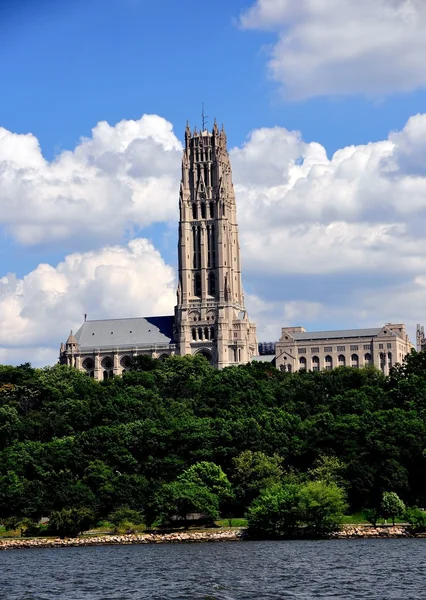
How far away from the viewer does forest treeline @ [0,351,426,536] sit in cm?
10475

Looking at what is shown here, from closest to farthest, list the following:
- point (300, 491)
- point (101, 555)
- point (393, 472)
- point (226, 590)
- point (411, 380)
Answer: point (226, 590) → point (101, 555) → point (300, 491) → point (393, 472) → point (411, 380)

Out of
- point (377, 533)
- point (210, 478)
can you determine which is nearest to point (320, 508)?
point (377, 533)

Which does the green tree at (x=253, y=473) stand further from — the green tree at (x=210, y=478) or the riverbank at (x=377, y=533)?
the riverbank at (x=377, y=533)

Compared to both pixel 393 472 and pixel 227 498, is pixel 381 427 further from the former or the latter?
pixel 227 498

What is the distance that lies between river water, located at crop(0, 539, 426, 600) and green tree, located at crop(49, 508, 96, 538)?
866 centimetres

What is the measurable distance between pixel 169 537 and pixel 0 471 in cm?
2378

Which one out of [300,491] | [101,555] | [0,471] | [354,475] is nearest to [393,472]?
[354,475]

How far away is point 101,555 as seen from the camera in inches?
3442

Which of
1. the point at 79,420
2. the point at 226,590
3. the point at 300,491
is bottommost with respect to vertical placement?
the point at 226,590

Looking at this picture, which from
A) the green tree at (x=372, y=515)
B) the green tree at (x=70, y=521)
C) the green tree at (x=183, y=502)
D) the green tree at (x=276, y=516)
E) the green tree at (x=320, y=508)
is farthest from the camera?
the green tree at (x=70, y=521)

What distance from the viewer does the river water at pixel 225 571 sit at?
6316 cm

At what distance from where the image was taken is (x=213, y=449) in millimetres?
113250

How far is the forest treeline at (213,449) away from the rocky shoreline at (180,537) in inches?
116

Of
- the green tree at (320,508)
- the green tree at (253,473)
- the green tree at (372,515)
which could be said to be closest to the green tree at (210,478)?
the green tree at (253,473)
